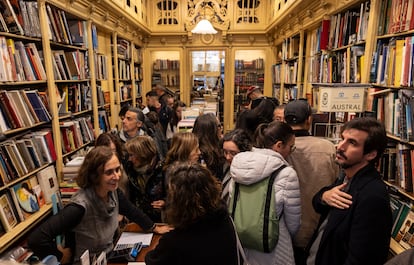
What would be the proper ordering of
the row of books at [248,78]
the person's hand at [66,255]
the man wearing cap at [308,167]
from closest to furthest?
1. the person's hand at [66,255]
2. the man wearing cap at [308,167]
3. the row of books at [248,78]

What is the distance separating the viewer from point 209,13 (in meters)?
6.50

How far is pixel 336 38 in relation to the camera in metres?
2.88

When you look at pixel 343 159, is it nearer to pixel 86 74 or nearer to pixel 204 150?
pixel 204 150

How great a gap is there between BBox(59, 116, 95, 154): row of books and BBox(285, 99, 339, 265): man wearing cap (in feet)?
7.76

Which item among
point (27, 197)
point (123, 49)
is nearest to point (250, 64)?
point (123, 49)

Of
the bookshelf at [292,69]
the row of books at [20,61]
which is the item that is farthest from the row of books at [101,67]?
the bookshelf at [292,69]

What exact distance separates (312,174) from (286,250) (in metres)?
0.50

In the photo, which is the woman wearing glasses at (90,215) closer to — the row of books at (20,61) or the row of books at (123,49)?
the row of books at (20,61)

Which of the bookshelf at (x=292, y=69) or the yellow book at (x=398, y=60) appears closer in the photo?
the yellow book at (x=398, y=60)

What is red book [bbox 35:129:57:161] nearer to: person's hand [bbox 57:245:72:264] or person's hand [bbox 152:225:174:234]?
person's hand [bbox 57:245:72:264]

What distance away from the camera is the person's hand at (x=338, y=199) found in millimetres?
1237

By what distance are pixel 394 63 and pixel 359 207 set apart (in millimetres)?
1333

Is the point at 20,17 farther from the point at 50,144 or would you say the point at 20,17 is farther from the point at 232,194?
the point at 232,194

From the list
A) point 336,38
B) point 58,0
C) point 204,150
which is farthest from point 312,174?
point 58,0
